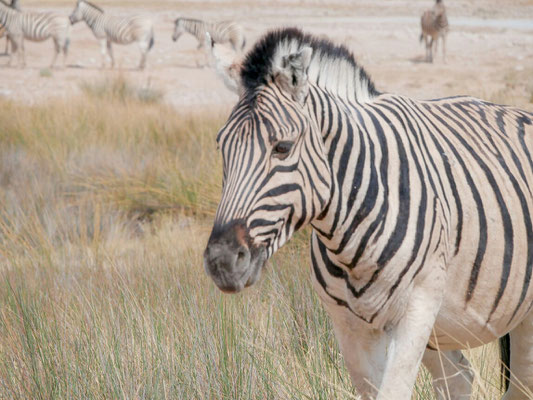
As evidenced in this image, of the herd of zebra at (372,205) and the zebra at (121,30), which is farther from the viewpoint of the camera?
the zebra at (121,30)

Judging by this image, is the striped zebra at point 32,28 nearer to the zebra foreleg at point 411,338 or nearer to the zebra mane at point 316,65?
the zebra mane at point 316,65

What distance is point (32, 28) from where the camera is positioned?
2136 centimetres

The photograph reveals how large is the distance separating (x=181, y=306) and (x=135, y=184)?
13.5ft

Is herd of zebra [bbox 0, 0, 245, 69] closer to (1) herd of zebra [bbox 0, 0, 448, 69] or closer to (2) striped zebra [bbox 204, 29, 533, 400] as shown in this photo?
(1) herd of zebra [bbox 0, 0, 448, 69]

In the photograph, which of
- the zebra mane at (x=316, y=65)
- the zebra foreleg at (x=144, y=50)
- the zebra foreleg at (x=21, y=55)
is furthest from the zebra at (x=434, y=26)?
the zebra mane at (x=316, y=65)

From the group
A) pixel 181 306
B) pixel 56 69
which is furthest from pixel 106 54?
pixel 181 306

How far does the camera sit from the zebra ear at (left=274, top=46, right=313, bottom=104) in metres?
2.28

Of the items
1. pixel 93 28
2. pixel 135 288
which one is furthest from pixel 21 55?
pixel 135 288

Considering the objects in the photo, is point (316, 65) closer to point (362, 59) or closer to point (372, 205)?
point (372, 205)

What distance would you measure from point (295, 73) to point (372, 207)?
49 cm

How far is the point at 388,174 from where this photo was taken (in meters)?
2.51

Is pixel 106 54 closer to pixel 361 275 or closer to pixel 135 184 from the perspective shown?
pixel 135 184

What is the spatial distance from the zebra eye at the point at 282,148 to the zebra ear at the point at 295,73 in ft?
0.52

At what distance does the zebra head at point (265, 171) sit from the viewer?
2174mm
